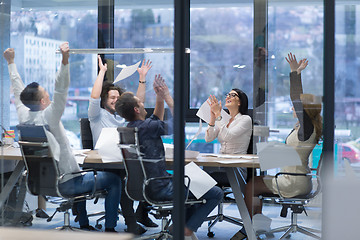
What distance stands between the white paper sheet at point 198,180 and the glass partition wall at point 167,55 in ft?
0.71

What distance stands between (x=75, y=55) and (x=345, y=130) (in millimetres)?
1991

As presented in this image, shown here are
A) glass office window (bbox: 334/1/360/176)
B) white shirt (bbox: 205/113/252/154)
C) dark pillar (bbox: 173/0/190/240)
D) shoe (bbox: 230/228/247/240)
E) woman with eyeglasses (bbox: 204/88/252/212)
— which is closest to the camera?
glass office window (bbox: 334/1/360/176)

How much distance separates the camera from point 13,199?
4062 millimetres

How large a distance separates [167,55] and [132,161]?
82 centimetres

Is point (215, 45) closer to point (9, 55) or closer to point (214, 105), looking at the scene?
point (214, 105)

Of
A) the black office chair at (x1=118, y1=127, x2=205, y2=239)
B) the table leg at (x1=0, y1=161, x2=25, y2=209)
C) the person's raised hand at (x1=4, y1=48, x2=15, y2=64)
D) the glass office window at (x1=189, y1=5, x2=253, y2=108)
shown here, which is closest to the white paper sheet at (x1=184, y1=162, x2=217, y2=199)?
the black office chair at (x1=118, y1=127, x2=205, y2=239)

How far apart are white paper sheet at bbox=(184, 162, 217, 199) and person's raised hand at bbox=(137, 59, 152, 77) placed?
0.76m

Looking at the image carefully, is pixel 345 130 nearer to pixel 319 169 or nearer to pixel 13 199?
pixel 319 169

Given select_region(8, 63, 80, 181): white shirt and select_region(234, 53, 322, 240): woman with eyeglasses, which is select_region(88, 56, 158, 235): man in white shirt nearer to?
select_region(8, 63, 80, 181): white shirt

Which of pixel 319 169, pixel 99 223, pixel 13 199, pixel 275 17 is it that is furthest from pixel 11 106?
pixel 319 169

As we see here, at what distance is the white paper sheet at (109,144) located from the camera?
3.88 m

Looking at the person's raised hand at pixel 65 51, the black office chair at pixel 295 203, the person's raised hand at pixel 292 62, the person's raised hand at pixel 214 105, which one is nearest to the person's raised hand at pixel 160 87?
the person's raised hand at pixel 65 51

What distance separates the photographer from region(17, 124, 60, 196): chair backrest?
395 cm

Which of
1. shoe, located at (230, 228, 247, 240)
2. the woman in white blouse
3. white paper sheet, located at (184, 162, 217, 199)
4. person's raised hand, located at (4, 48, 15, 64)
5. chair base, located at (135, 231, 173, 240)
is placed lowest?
shoe, located at (230, 228, 247, 240)
